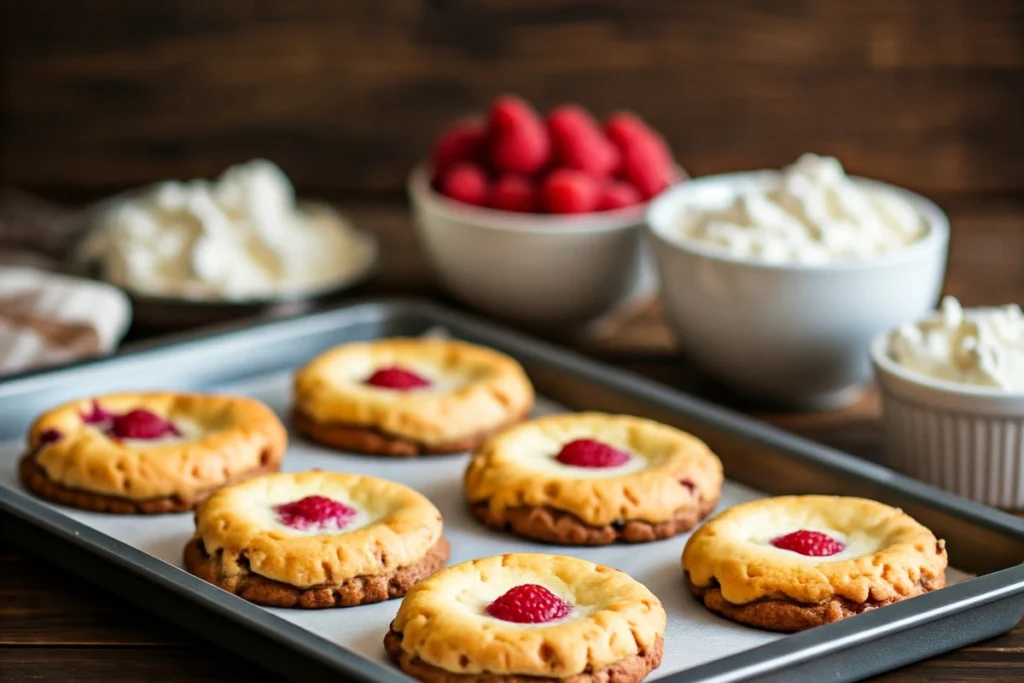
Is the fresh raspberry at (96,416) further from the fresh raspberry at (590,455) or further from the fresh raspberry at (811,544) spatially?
the fresh raspberry at (811,544)

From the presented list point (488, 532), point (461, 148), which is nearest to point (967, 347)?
point (488, 532)

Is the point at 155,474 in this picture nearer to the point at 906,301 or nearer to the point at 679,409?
the point at 679,409

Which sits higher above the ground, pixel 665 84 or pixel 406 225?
pixel 665 84

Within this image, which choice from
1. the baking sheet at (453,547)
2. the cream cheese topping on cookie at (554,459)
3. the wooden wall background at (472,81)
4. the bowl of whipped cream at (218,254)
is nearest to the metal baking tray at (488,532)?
the baking sheet at (453,547)

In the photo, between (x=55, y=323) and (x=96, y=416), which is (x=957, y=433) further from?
(x=55, y=323)

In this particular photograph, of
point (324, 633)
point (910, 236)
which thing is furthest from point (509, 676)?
point (910, 236)

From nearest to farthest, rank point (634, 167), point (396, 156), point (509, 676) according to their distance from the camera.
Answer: point (509, 676) < point (634, 167) < point (396, 156)
